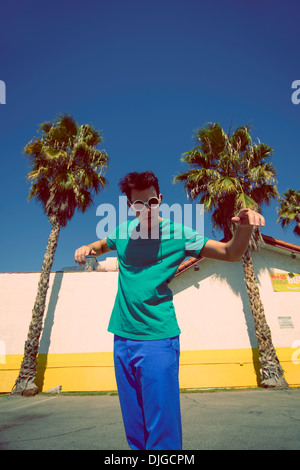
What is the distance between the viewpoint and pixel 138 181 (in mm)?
1575

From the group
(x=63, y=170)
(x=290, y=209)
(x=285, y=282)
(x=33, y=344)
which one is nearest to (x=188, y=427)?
(x=33, y=344)

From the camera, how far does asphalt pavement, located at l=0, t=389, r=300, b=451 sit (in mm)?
3266

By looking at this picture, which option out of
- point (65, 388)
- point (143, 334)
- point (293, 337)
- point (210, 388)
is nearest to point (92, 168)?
point (65, 388)

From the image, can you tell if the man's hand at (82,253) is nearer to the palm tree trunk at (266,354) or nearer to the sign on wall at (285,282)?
the palm tree trunk at (266,354)

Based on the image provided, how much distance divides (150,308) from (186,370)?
32.3 feet

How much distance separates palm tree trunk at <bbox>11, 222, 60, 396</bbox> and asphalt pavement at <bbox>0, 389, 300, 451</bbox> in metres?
2.91

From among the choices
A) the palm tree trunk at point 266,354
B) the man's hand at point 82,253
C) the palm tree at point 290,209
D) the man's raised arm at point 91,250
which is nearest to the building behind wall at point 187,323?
the palm tree trunk at point 266,354

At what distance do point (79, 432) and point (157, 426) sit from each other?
3.73 meters

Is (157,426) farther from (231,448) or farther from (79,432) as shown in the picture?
(79,432)

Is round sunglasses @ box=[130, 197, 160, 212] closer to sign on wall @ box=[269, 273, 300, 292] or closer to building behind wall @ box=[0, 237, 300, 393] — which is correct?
building behind wall @ box=[0, 237, 300, 393]

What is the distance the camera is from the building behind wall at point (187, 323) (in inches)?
392

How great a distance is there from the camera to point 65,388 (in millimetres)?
9961

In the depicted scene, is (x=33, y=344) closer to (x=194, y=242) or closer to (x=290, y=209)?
(x=194, y=242)

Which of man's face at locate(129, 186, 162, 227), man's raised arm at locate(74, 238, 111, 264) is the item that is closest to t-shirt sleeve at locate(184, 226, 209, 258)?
man's face at locate(129, 186, 162, 227)
